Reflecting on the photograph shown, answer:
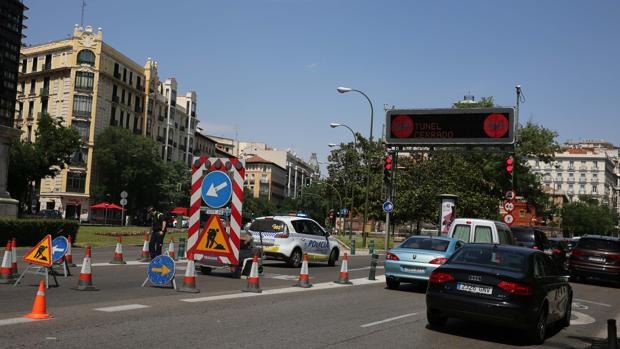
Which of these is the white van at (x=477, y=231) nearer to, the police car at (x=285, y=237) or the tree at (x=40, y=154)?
the police car at (x=285, y=237)

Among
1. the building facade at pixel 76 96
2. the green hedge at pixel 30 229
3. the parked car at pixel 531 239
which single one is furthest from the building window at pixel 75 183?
the parked car at pixel 531 239

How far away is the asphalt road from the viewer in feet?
27.3

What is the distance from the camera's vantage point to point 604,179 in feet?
551

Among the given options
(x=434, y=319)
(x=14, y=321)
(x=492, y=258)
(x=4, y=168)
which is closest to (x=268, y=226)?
(x=434, y=319)

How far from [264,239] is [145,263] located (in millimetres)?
3859

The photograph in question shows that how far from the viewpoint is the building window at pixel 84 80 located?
257 feet

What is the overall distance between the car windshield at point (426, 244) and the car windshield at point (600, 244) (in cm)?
963

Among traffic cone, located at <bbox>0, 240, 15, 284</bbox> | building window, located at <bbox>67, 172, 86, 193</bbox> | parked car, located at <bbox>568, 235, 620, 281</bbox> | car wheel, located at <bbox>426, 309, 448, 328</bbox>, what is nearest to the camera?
car wheel, located at <bbox>426, 309, 448, 328</bbox>

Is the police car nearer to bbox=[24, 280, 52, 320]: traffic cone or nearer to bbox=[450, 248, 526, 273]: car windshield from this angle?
bbox=[450, 248, 526, 273]: car windshield

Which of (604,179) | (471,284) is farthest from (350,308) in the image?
(604,179)

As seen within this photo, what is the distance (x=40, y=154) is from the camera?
5803 cm

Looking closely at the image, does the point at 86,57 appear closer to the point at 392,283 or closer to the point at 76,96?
the point at 76,96

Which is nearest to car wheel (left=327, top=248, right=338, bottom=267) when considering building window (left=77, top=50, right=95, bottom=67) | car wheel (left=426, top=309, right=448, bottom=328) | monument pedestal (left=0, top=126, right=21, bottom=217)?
car wheel (left=426, top=309, right=448, bottom=328)

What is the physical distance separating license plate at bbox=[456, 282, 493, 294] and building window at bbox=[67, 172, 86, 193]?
73.4m
